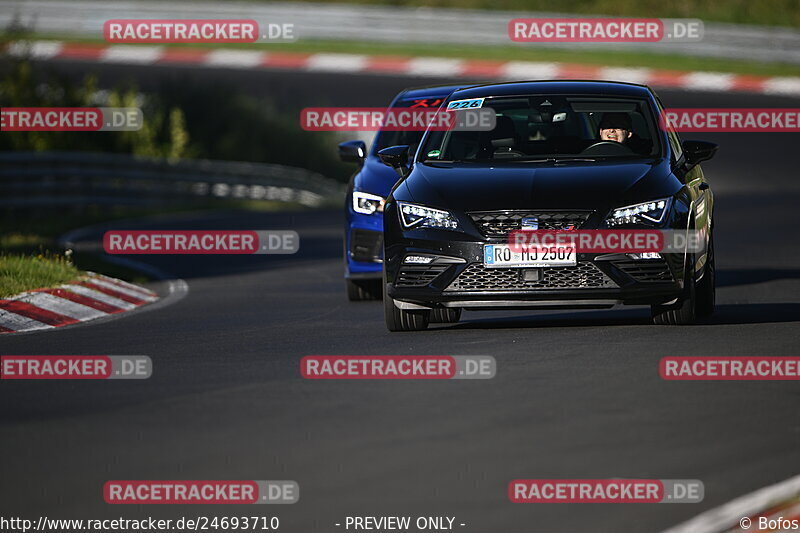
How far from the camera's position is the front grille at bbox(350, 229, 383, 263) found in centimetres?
1384

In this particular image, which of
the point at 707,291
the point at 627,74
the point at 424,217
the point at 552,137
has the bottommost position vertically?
the point at 627,74

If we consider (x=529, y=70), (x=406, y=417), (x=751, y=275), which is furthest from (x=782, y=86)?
(x=406, y=417)

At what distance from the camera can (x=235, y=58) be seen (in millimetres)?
43625

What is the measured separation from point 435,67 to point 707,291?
29138 millimetres

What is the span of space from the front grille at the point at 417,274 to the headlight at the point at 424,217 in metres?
0.26

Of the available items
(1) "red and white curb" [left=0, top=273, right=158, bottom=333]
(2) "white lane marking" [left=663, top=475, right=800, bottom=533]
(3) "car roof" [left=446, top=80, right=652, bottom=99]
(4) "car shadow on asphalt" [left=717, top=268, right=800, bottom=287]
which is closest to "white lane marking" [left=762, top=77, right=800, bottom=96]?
(4) "car shadow on asphalt" [left=717, top=268, right=800, bottom=287]

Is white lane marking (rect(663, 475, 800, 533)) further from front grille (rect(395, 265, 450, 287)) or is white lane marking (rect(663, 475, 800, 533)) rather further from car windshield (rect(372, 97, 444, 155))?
car windshield (rect(372, 97, 444, 155))

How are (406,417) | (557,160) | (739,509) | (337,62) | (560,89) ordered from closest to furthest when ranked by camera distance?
(739,509) → (406,417) → (557,160) → (560,89) → (337,62)

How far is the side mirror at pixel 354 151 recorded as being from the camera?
1473cm

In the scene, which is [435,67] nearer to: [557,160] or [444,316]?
[444,316]

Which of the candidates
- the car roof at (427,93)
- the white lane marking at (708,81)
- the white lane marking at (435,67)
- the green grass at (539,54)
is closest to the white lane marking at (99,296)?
the car roof at (427,93)

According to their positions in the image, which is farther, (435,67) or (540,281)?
(435,67)

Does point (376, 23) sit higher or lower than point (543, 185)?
lower

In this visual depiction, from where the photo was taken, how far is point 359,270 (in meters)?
14.0
